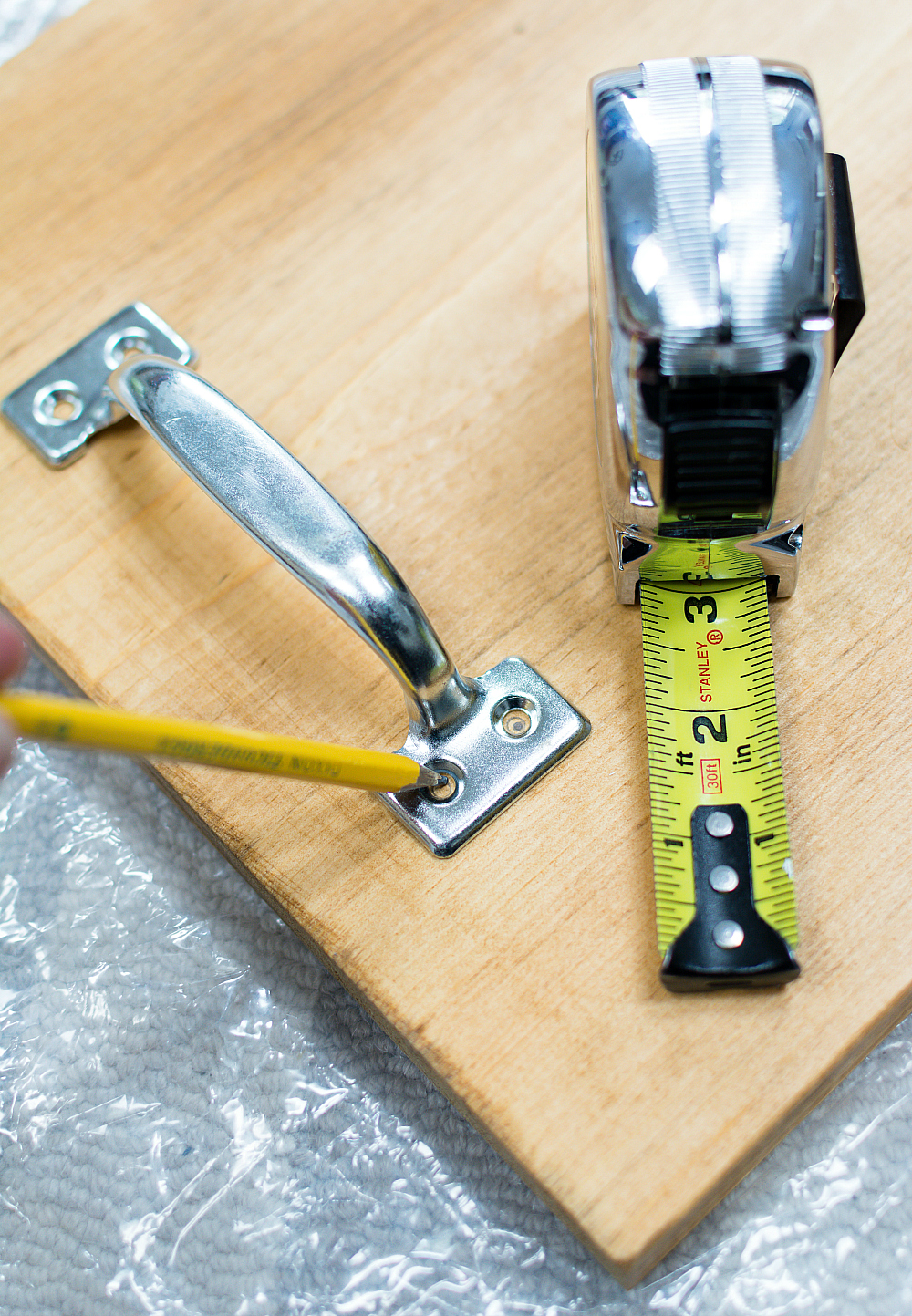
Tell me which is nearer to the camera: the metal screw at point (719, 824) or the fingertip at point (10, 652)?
the fingertip at point (10, 652)

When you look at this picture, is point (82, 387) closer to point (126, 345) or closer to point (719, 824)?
point (126, 345)

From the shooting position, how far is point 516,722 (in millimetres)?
534

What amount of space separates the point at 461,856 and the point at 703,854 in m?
0.11

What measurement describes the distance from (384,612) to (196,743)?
0.45 ft

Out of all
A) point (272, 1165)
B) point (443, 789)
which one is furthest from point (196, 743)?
point (272, 1165)

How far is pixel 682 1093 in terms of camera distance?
45 centimetres

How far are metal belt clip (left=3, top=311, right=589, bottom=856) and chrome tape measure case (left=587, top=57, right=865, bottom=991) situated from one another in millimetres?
65

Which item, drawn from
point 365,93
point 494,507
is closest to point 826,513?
point 494,507

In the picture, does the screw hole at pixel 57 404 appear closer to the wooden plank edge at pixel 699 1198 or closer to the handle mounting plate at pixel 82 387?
the handle mounting plate at pixel 82 387

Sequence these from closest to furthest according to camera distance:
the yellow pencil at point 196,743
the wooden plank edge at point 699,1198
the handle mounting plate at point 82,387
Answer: the yellow pencil at point 196,743, the wooden plank edge at point 699,1198, the handle mounting plate at point 82,387

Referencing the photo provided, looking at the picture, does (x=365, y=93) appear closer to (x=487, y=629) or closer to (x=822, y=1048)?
(x=487, y=629)

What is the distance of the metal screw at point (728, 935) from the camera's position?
458 mm

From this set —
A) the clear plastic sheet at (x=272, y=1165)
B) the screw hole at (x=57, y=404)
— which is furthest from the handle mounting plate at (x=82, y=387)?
the clear plastic sheet at (x=272, y=1165)

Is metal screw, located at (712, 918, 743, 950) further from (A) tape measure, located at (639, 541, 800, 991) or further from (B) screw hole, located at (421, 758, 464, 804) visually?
(B) screw hole, located at (421, 758, 464, 804)
